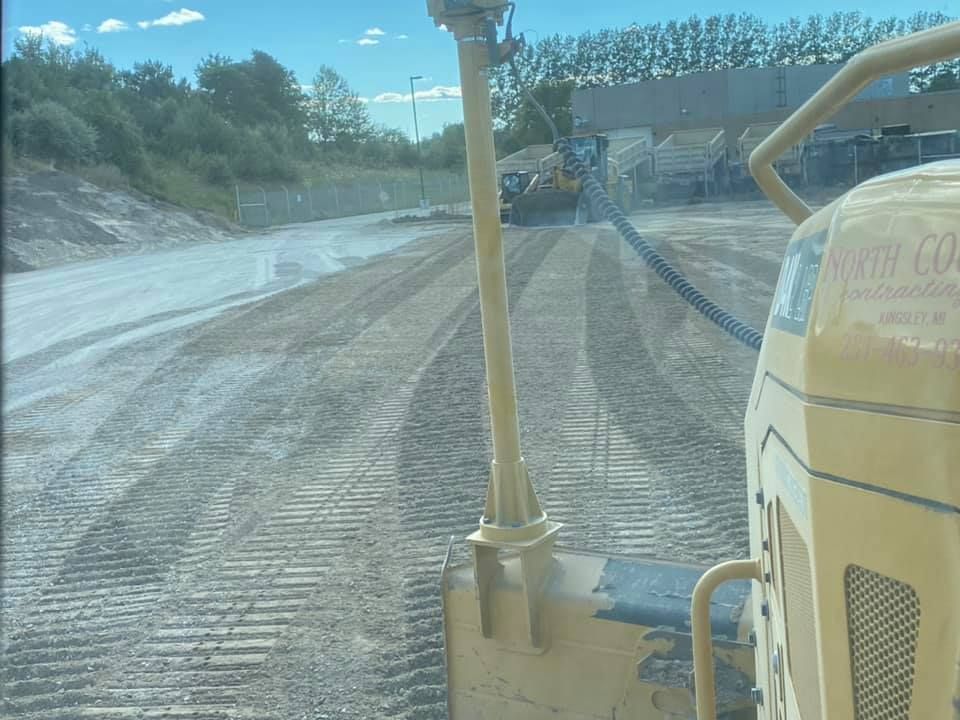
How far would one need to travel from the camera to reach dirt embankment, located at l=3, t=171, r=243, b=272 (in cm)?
2773

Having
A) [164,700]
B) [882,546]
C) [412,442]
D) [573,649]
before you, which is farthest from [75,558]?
[882,546]

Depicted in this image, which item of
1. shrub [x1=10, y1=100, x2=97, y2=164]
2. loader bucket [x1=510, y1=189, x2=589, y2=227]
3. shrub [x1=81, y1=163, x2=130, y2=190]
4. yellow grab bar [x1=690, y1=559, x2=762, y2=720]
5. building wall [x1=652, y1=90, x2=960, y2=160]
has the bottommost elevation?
loader bucket [x1=510, y1=189, x2=589, y2=227]

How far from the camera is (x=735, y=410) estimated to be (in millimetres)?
6836

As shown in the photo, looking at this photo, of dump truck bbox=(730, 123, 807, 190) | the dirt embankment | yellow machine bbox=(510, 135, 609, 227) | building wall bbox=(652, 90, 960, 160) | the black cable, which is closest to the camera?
the black cable

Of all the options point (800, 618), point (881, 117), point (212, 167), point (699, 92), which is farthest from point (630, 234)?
point (212, 167)

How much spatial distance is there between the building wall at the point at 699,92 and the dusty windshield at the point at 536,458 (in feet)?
0.29

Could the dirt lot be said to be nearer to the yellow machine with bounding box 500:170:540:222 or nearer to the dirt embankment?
the dirt embankment

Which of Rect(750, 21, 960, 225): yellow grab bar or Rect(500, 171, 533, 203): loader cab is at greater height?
Rect(750, 21, 960, 225): yellow grab bar

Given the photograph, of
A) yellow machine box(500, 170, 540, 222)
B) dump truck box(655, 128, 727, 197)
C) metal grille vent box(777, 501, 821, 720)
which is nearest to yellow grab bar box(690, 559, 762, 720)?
metal grille vent box(777, 501, 821, 720)

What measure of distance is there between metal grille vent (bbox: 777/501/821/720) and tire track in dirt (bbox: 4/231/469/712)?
2955 millimetres

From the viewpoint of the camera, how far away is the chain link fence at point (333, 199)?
4656cm

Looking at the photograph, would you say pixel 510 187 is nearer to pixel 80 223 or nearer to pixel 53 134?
pixel 80 223

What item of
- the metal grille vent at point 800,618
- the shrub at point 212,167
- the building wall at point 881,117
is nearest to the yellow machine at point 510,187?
the building wall at point 881,117

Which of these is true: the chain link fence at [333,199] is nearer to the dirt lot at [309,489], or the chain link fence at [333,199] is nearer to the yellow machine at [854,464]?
the dirt lot at [309,489]
